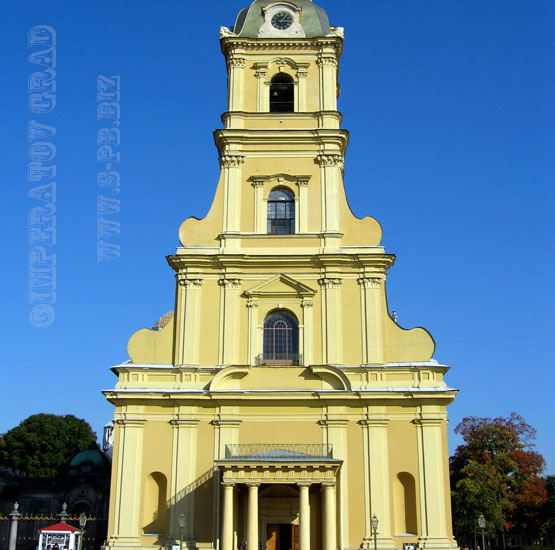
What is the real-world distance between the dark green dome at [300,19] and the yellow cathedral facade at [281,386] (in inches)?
187

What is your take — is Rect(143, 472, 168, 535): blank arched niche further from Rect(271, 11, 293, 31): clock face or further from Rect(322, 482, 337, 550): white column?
Rect(271, 11, 293, 31): clock face

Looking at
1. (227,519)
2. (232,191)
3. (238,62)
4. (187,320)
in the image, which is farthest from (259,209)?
(227,519)

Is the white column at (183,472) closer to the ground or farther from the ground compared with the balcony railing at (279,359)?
closer to the ground

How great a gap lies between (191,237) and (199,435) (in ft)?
28.3

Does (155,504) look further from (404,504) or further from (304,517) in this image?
Result: (404,504)

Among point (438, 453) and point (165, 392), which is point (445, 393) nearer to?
point (438, 453)

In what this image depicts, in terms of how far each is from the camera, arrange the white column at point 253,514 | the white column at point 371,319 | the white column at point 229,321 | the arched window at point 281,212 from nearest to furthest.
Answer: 1. the white column at point 253,514
2. the white column at point 371,319
3. the white column at point 229,321
4. the arched window at point 281,212

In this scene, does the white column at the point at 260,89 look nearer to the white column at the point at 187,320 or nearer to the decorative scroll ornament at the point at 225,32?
the decorative scroll ornament at the point at 225,32

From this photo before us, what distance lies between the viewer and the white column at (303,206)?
30.8 metres

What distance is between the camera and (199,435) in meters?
27.7

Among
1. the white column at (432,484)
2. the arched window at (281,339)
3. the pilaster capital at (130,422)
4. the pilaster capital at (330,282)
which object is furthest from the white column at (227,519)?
the pilaster capital at (330,282)

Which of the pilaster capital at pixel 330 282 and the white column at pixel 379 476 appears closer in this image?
the white column at pixel 379 476

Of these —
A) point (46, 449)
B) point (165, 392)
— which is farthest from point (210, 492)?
point (46, 449)

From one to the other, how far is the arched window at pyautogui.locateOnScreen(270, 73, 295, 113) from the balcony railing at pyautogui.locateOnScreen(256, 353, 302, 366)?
12067 mm
